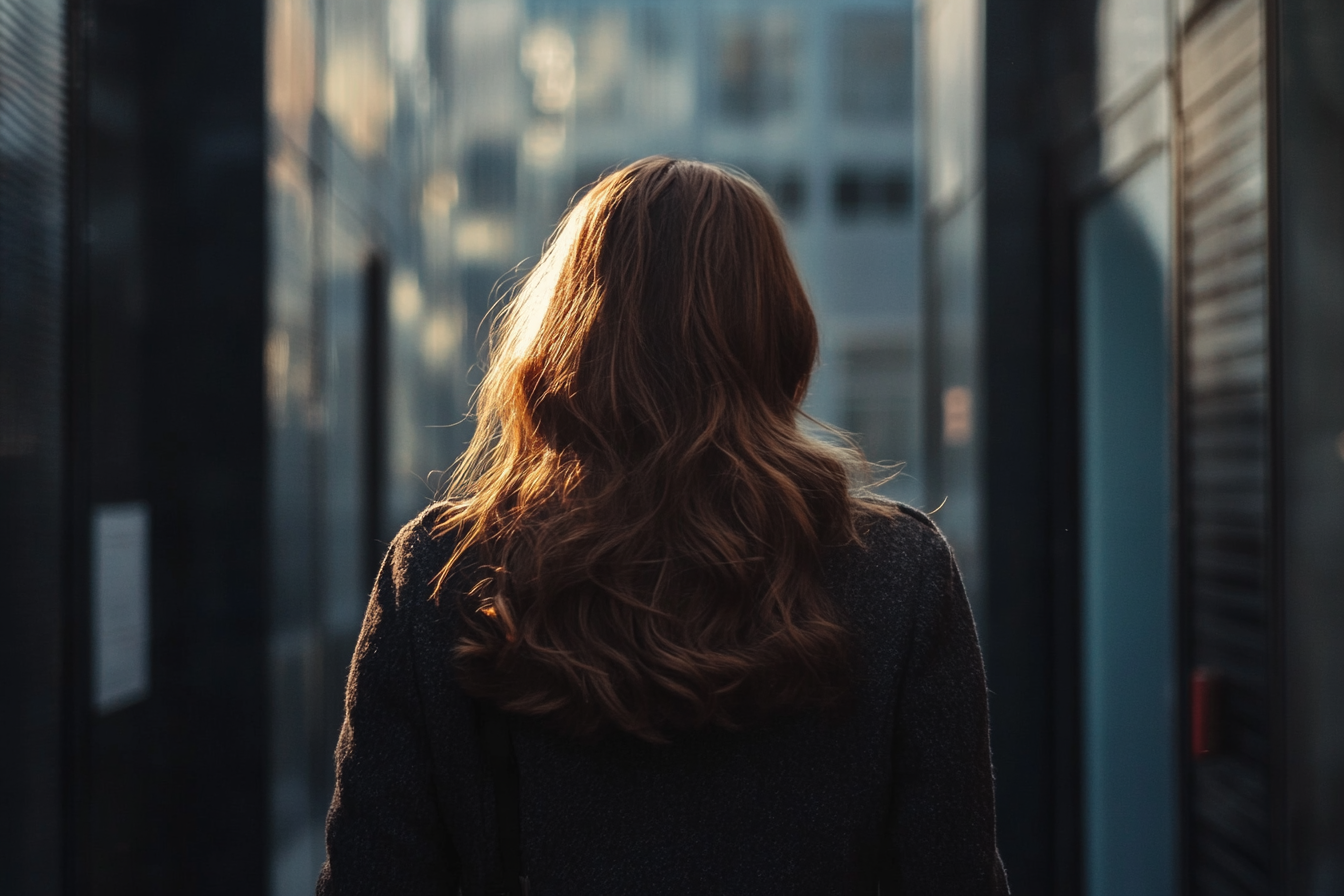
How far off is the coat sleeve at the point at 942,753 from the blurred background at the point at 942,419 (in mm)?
1222

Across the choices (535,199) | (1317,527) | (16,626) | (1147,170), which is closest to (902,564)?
(1317,527)

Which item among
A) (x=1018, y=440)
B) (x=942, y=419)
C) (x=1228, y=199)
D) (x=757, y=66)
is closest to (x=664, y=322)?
(x=1228, y=199)

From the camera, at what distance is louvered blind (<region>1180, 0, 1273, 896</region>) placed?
8.31ft

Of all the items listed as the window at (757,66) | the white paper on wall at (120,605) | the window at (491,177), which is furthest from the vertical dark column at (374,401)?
the window at (757,66)

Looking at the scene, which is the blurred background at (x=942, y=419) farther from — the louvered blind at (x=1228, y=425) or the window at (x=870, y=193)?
the window at (x=870, y=193)

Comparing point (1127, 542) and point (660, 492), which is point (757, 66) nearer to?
point (1127, 542)

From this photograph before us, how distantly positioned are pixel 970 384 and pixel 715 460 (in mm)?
3467

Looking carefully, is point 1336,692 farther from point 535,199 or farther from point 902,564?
point 535,199

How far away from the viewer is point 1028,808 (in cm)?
434

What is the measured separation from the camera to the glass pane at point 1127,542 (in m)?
3.62

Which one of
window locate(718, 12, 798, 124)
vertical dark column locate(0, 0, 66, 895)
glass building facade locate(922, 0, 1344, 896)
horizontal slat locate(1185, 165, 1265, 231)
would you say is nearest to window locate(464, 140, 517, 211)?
window locate(718, 12, 798, 124)

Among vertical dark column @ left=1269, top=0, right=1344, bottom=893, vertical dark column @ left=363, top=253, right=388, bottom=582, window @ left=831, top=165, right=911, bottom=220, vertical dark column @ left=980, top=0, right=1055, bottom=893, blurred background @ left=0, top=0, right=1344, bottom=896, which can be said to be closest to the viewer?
vertical dark column @ left=1269, top=0, right=1344, bottom=893

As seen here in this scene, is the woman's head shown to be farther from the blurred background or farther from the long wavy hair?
the blurred background

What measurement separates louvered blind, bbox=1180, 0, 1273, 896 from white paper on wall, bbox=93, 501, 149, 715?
277cm
